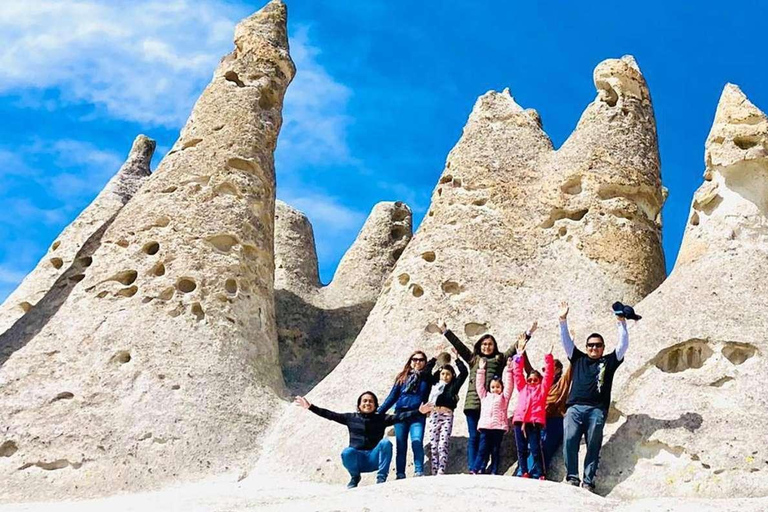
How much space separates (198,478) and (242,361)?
60.6 inches

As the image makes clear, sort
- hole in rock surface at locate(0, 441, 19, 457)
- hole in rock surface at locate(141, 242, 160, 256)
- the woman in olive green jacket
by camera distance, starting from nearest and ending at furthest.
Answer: the woman in olive green jacket, hole in rock surface at locate(0, 441, 19, 457), hole in rock surface at locate(141, 242, 160, 256)

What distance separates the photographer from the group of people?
8.23 m

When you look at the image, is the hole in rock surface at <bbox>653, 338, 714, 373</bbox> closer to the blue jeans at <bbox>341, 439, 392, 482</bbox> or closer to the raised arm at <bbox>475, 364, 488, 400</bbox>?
the raised arm at <bbox>475, 364, 488, 400</bbox>

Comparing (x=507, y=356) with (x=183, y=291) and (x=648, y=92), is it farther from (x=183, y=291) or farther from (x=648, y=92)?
(x=648, y=92)

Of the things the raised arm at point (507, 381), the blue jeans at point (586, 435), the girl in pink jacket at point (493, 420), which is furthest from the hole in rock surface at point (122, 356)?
the blue jeans at point (586, 435)

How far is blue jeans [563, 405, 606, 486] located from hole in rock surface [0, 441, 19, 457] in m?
4.93

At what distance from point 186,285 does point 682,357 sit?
4844mm

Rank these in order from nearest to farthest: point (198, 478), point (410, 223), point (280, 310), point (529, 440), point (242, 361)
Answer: point (529, 440), point (198, 478), point (242, 361), point (280, 310), point (410, 223)

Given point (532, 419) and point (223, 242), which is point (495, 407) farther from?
point (223, 242)

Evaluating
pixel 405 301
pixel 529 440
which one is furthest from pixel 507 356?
pixel 405 301

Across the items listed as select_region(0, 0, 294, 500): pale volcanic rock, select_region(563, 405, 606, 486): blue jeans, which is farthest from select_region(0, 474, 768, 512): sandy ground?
select_region(0, 0, 294, 500): pale volcanic rock

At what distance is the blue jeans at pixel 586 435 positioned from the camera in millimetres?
8141

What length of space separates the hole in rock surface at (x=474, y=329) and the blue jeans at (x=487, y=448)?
2.65 metres

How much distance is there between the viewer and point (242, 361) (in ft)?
37.9
